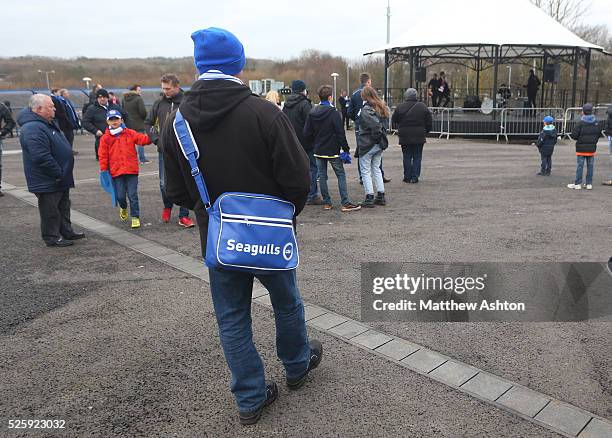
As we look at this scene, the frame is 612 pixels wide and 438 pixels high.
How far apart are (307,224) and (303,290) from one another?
262cm

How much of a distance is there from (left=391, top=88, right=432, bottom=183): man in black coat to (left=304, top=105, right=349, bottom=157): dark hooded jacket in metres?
2.65

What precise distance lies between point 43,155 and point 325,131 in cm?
387

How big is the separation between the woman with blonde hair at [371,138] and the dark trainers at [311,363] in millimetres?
5105

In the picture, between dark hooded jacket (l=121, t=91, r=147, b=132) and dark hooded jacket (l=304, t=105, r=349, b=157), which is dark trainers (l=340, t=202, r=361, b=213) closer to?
dark hooded jacket (l=304, t=105, r=349, b=157)

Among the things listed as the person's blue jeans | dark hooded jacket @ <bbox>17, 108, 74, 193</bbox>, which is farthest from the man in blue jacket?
the person's blue jeans

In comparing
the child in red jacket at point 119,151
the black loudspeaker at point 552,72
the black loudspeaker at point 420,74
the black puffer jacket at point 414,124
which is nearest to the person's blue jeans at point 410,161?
the black puffer jacket at point 414,124

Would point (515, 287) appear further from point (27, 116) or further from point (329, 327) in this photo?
point (27, 116)

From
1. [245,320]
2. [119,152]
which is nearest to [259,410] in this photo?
[245,320]

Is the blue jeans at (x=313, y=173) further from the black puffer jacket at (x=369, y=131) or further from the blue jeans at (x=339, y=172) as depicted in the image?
the black puffer jacket at (x=369, y=131)

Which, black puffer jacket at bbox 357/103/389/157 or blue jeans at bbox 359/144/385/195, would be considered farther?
blue jeans at bbox 359/144/385/195

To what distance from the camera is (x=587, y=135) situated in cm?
995

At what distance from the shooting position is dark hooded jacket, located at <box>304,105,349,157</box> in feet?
26.5

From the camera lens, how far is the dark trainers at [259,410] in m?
2.95

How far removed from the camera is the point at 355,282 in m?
5.17
